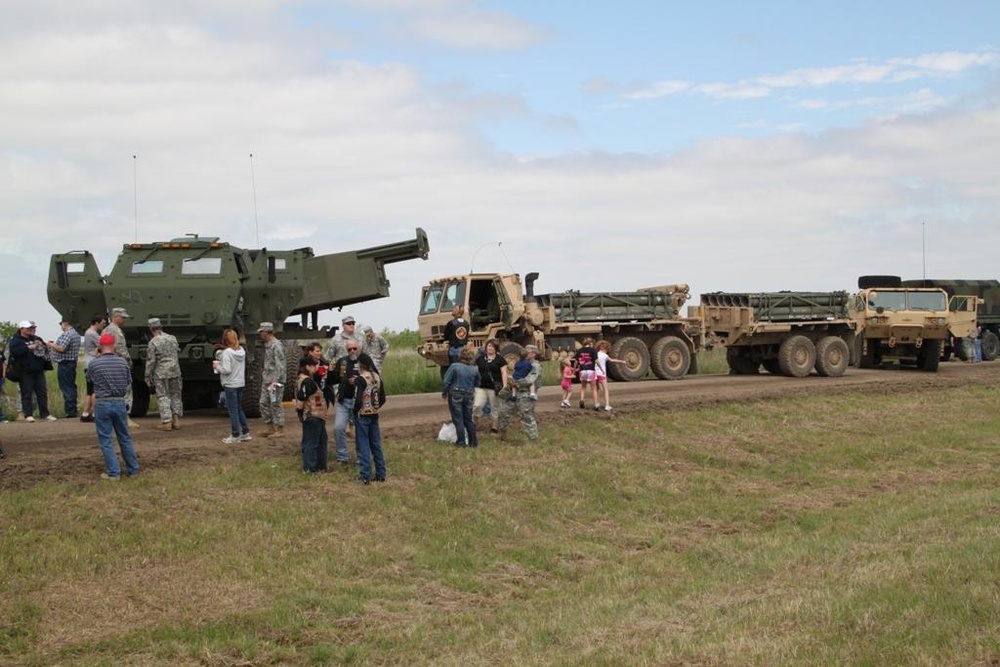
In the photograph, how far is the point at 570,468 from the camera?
1647cm

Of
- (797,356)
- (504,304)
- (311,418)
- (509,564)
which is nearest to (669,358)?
(797,356)

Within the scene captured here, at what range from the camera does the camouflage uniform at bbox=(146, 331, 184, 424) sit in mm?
16484

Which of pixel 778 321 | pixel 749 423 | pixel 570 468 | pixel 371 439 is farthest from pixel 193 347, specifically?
pixel 778 321

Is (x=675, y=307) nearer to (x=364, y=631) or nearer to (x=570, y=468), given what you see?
(x=570, y=468)

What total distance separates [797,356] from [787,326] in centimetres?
89

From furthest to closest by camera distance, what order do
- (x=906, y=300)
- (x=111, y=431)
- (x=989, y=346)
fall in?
(x=989, y=346) < (x=906, y=300) < (x=111, y=431)

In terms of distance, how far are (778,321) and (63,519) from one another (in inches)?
791

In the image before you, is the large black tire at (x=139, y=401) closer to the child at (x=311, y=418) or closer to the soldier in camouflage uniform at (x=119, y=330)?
the soldier in camouflage uniform at (x=119, y=330)

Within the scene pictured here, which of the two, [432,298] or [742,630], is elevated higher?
[432,298]

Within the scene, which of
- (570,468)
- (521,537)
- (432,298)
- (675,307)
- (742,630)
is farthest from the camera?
(675,307)

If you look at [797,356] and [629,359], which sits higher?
[629,359]

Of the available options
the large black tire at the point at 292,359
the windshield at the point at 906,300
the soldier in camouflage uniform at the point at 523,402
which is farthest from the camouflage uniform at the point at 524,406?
the windshield at the point at 906,300

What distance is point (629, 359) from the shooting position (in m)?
26.9

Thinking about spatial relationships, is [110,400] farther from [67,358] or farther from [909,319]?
[909,319]
